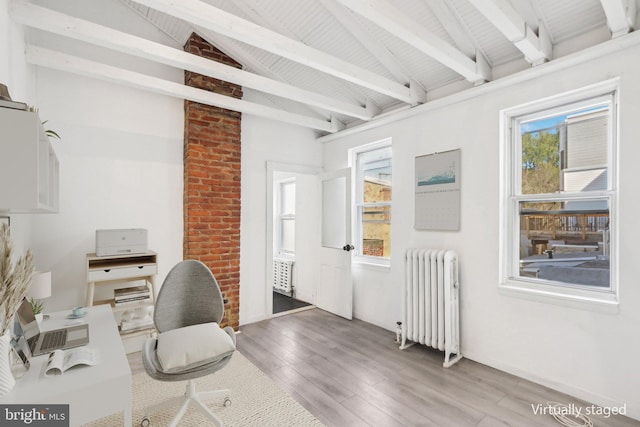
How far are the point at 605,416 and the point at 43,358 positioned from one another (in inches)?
137

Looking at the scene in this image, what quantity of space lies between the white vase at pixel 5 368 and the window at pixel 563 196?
332 cm

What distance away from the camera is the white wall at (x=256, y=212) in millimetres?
4008

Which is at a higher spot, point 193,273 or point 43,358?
point 193,273

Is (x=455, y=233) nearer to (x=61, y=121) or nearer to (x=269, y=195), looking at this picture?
(x=269, y=195)

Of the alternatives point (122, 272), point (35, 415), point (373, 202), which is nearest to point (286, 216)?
point (373, 202)

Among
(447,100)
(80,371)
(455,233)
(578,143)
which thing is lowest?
(80,371)

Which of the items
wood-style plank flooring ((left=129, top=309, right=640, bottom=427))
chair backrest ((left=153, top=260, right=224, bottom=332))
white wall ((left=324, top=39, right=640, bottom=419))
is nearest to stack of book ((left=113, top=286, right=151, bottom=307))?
wood-style plank flooring ((left=129, top=309, right=640, bottom=427))

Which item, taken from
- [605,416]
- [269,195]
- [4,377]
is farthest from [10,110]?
[605,416]

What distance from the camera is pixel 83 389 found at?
3.93ft

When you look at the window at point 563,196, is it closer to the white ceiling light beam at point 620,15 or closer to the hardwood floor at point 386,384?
the white ceiling light beam at point 620,15

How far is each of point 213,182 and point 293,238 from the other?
8.14 ft

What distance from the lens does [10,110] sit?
1.10m

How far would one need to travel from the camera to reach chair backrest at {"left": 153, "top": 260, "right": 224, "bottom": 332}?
7.53ft

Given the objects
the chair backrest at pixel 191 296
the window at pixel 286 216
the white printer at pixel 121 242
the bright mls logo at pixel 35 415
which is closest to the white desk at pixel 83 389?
the bright mls logo at pixel 35 415
